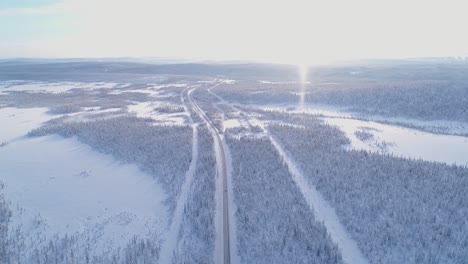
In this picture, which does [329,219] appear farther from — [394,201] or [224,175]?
[224,175]

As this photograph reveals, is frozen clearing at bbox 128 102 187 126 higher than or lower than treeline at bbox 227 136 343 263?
higher

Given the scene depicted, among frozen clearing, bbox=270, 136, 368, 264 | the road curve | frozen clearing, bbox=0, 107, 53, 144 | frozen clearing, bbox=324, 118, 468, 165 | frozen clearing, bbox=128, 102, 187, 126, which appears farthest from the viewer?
frozen clearing, bbox=128, 102, 187, 126

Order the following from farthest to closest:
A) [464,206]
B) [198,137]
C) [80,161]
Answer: [198,137] < [80,161] < [464,206]

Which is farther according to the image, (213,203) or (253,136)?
(253,136)

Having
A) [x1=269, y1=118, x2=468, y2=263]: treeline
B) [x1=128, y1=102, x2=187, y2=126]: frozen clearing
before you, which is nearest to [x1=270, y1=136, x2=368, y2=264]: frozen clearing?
[x1=269, y1=118, x2=468, y2=263]: treeline

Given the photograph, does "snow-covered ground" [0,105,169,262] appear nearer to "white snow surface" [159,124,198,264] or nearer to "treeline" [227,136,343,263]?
"white snow surface" [159,124,198,264]

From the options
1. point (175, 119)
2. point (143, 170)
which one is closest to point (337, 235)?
point (143, 170)

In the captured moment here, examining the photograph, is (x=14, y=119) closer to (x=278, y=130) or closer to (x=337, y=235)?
(x=278, y=130)
